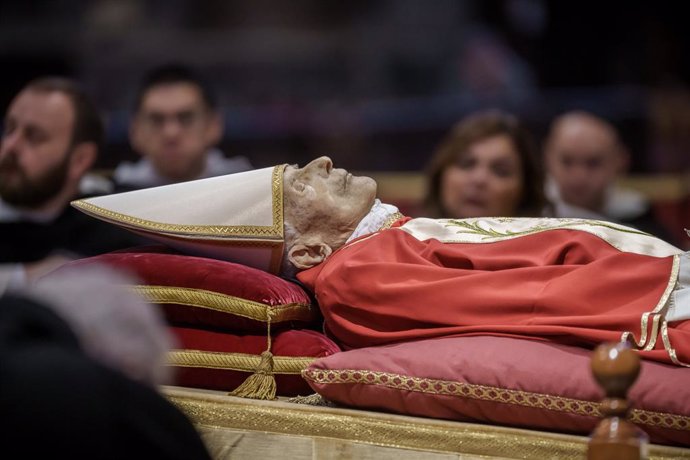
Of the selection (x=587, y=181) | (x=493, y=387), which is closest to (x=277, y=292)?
(x=493, y=387)

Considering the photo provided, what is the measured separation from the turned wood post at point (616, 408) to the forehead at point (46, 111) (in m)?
2.96

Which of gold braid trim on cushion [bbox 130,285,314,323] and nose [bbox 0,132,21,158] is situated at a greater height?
nose [bbox 0,132,21,158]

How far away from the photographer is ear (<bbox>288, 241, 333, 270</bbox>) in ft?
9.83

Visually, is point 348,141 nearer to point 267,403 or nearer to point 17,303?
point 267,403

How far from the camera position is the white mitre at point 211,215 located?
9.53 ft

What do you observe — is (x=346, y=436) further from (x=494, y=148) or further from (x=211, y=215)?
(x=494, y=148)

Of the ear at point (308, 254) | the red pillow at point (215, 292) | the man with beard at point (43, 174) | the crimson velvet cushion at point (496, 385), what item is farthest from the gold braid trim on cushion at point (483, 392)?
the man with beard at point (43, 174)

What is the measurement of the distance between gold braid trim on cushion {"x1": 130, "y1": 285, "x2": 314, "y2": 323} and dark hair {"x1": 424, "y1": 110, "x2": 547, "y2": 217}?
5.85 ft

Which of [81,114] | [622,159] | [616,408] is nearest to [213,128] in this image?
[81,114]

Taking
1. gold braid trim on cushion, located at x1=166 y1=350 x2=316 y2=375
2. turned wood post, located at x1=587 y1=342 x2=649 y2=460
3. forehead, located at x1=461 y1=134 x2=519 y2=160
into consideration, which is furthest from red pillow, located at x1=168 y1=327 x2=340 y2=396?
forehead, located at x1=461 y1=134 x2=519 y2=160

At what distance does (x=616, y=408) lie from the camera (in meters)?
1.83

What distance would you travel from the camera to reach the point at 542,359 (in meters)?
2.47

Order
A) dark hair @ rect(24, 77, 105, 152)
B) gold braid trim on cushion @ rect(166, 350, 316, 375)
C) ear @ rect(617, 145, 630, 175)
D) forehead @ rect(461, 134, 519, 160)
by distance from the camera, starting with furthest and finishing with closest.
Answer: ear @ rect(617, 145, 630, 175) → forehead @ rect(461, 134, 519, 160) → dark hair @ rect(24, 77, 105, 152) → gold braid trim on cushion @ rect(166, 350, 316, 375)

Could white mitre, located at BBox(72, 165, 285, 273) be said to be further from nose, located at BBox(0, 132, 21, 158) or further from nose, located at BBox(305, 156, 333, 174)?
nose, located at BBox(0, 132, 21, 158)
